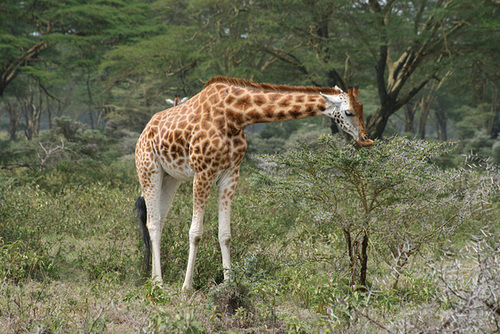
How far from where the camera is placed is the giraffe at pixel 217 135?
4.16 m

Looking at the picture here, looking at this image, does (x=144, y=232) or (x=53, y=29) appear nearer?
(x=144, y=232)

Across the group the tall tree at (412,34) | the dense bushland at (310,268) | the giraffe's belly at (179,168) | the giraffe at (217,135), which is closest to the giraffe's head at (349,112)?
the giraffe at (217,135)

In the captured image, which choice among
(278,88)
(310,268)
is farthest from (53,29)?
(310,268)

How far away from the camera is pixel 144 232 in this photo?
17.4ft

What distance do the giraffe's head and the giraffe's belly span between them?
67.1 inches

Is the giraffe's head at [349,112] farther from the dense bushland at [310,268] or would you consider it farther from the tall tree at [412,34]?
the tall tree at [412,34]

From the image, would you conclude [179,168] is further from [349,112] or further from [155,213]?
[349,112]

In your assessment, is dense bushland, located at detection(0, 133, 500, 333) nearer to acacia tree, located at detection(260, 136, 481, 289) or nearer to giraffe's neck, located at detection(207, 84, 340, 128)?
acacia tree, located at detection(260, 136, 481, 289)

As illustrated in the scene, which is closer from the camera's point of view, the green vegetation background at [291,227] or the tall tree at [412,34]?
the green vegetation background at [291,227]

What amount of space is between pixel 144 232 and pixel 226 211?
1.29 m

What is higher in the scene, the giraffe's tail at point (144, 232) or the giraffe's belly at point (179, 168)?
the giraffe's belly at point (179, 168)

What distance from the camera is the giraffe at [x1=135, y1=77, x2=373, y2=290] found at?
416 cm

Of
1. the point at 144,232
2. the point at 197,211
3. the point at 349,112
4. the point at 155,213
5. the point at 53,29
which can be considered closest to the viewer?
the point at 349,112

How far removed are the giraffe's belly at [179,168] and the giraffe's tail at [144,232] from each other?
65 centimetres
